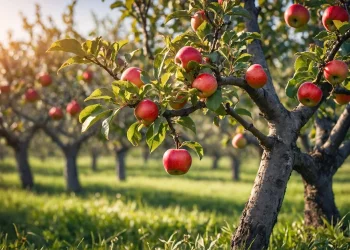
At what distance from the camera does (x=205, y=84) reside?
224cm

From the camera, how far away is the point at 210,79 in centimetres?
226

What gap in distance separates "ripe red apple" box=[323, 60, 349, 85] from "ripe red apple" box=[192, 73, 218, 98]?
3.06ft

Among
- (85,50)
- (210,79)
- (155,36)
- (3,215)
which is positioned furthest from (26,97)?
(210,79)

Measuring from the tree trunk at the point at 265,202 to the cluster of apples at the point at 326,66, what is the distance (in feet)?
1.98

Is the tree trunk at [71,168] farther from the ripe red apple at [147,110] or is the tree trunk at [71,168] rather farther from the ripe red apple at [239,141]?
the ripe red apple at [147,110]

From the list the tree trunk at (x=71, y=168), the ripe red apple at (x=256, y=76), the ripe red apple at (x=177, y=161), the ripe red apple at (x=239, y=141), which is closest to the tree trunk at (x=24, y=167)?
the tree trunk at (x=71, y=168)

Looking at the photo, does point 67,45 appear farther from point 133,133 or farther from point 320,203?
point 320,203

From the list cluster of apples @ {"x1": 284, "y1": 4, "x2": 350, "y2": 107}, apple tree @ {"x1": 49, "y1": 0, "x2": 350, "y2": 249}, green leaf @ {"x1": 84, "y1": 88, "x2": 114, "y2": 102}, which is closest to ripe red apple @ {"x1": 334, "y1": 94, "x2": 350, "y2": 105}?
apple tree @ {"x1": 49, "y1": 0, "x2": 350, "y2": 249}

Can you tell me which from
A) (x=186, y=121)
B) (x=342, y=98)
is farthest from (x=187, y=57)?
(x=342, y=98)

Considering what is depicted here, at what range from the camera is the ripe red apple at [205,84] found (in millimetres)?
2246

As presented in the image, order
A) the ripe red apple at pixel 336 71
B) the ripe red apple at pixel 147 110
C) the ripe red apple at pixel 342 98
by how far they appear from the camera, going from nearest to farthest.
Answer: the ripe red apple at pixel 147 110 → the ripe red apple at pixel 336 71 → the ripe red apple at pixel 342 98

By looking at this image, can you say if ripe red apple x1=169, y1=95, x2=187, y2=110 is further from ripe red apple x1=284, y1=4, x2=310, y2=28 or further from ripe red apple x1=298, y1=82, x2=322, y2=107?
ripe red apple x1=284, y1=4, x2=310, y2=28

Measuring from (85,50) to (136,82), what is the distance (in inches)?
14.9

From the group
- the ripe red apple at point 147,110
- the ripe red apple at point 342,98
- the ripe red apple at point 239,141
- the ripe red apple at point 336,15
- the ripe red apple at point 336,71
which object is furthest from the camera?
the ripe red apple at point 239,141
